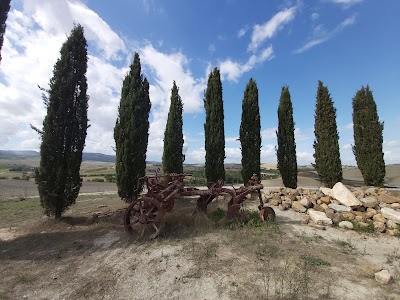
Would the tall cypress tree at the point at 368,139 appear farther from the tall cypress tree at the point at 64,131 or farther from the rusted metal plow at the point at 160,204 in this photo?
the tall cypress tree at the point at 64,131

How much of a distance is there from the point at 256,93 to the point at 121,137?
917 centimetres

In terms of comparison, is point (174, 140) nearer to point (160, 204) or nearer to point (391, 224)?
point (160, 204)

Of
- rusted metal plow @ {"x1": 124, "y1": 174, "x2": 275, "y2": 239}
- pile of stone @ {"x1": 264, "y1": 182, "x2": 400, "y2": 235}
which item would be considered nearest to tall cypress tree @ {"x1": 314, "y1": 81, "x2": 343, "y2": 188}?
pile of stone @ {"x1": 264, "y1": 182, "x2": 400, "y2": 235}

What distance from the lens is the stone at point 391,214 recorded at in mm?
9359

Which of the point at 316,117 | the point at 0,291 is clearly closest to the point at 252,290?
the point at 0,291

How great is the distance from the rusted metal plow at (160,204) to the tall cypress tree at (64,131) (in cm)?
393

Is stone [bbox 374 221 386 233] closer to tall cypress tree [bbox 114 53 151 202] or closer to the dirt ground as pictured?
the dirt ground

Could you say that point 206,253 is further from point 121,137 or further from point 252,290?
point 121,137

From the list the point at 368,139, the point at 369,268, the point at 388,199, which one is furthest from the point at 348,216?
the point at 368,139

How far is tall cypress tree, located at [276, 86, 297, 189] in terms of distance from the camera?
61.9ft

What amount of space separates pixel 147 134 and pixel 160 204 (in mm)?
6377

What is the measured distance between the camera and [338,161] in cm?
1964

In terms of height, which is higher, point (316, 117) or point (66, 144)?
point (316, 117)

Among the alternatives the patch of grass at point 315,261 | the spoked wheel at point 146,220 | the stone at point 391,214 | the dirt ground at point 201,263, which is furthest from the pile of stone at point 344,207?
the spoked wheel at point 146,220
